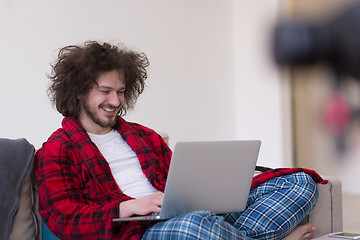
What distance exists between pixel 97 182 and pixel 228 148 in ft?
1.55

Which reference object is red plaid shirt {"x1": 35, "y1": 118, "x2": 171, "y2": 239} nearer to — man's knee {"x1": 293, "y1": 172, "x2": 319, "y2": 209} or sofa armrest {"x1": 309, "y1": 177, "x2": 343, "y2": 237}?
man's knee {"x1": 293, "y1": 172, "x2": 319, "y2": 209}

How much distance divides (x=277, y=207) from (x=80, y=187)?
2.32 feet

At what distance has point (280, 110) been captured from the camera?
4723 mm

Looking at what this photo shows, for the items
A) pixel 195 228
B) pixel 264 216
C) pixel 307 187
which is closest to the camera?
pixel 195 228

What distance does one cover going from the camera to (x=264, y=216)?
6.51 ft

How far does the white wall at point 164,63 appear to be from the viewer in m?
3.30

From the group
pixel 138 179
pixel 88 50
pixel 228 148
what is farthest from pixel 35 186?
pixel 228 148

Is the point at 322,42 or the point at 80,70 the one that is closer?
the point at 322,42

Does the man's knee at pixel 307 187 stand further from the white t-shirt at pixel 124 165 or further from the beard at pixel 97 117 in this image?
the beard at pixel 97 117

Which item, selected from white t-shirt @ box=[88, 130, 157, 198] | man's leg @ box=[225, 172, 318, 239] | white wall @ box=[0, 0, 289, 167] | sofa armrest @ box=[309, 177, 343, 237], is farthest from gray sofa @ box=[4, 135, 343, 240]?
white wall @ box=[0, 0, 289, 167]

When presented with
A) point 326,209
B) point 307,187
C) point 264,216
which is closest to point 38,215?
point 264,216

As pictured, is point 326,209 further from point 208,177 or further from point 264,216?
point 208,177

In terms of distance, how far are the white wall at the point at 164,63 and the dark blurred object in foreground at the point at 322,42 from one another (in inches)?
103

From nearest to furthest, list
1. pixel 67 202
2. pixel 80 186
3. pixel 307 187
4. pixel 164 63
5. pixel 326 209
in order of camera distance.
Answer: pixel 67 202 → pixel 80 186 → pixel 307 187 → pixel 326 209 → pixel 164 63
